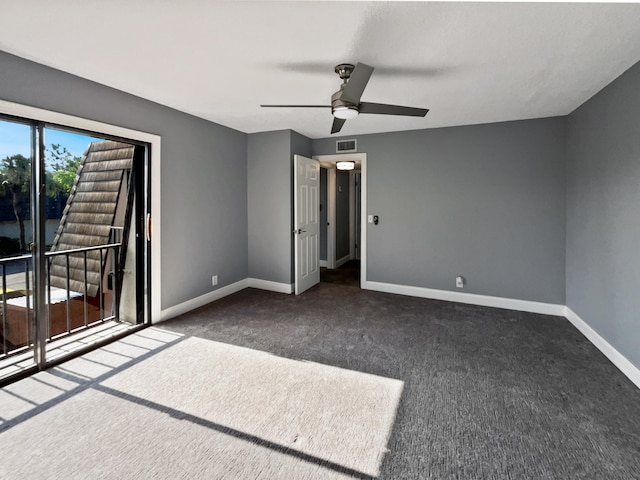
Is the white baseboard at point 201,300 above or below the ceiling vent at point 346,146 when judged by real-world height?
below

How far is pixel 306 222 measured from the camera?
4863mm

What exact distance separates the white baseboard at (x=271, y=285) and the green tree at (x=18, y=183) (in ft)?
9.27

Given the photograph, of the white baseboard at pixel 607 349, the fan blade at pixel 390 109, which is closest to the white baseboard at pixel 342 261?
the white baseboard at pixel 607 349

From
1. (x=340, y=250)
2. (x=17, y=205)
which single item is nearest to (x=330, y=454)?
(x=17, y=205)

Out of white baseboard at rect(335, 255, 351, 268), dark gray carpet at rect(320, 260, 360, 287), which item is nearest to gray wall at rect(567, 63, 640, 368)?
dark gray carpet at rect(320, 260, 360, 287)

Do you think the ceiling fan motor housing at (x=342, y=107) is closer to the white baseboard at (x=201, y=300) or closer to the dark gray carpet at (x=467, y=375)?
Result: the dark gray carpet at (x=467, y=375)

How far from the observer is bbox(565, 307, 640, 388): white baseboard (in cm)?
240

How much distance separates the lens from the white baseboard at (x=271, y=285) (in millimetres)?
4691

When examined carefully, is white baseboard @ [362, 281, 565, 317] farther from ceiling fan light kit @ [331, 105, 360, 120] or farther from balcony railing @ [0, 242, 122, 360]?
balcony railing @ [0, 242, 122, 360]

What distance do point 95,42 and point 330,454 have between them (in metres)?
2.92

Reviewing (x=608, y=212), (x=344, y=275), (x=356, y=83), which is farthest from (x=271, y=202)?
(x=608, y=212)

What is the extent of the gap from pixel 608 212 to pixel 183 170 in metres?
4.27

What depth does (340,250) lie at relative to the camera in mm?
6961

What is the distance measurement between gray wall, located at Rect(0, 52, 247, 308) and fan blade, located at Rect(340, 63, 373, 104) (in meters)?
2.15
